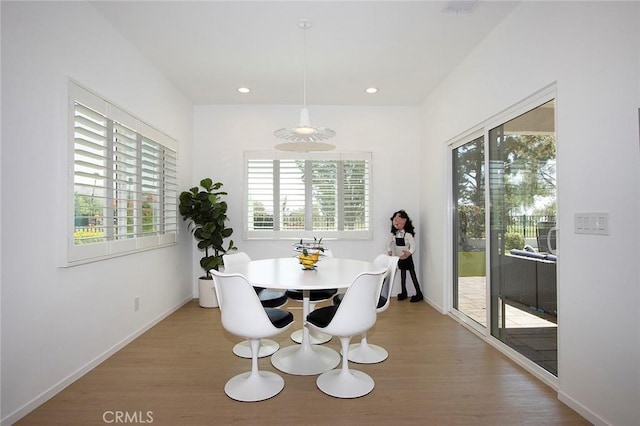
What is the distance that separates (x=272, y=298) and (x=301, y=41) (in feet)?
7.85

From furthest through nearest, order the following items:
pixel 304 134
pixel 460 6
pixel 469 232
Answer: pixel 469 232 < pixel 304 134 < pixel 460 6

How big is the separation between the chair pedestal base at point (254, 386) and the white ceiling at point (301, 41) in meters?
2.82

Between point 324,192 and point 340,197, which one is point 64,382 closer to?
point 324,192

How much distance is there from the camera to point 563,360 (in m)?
2.31

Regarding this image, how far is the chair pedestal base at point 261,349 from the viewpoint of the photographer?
118 inches

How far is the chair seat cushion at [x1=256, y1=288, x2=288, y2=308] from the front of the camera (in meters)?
2.96

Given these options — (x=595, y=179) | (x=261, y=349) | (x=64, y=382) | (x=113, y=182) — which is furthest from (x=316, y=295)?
(x=595, y=179)

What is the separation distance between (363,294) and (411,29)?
2.37m

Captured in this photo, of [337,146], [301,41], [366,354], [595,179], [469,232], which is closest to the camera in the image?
[595,179]

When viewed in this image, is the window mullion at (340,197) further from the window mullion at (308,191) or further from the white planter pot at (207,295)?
the white planter pot at (207,295)

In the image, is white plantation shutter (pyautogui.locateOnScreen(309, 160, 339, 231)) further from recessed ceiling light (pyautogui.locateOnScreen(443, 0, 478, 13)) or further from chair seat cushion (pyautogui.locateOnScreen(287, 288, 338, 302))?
recessed ceiling light (pyautogui.locateOnScreen(443, 0, 478, 13))

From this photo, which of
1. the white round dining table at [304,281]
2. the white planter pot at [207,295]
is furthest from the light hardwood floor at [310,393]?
the white planter pot at [207,295]

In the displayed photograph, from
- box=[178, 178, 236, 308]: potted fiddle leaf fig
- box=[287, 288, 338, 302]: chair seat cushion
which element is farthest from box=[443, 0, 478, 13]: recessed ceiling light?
box=[178, 178, 236, 308]: potted fiddle leaf fig

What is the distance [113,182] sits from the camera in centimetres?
304
